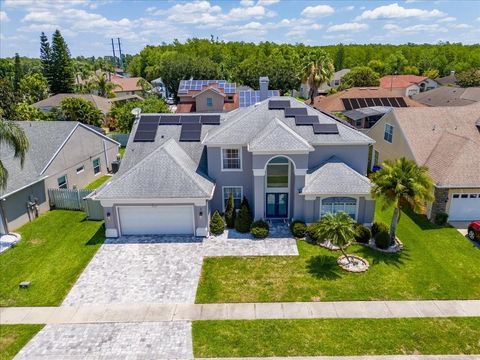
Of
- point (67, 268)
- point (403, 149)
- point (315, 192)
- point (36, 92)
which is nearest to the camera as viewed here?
point (67, 268)

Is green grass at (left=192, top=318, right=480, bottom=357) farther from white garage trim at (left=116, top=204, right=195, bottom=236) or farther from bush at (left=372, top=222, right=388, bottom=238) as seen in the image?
white garage trim at (left=116, top=204, right=195, bottom=236)

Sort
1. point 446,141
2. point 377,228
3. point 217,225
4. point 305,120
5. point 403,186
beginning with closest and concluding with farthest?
point 403,186
point 377,228
point 217,225
point 305,120
point 446,141

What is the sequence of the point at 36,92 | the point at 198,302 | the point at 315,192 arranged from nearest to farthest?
the point at 198,302
the point at 315,192
the point at 36,92

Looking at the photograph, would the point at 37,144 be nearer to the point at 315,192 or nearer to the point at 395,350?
the point at 315,192

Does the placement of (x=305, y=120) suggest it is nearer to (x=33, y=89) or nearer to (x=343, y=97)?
(x=343, y=97)

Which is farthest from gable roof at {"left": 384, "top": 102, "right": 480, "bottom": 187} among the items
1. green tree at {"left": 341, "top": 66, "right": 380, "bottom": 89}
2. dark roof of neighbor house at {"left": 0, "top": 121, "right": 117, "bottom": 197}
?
green tree at {"left": 341, "top": 66, "right": 380, "bottom": 89}

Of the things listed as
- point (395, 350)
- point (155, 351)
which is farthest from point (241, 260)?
point (395, 350)

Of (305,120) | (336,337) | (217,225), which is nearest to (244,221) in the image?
(217,225)

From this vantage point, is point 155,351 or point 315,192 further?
point 315,192
